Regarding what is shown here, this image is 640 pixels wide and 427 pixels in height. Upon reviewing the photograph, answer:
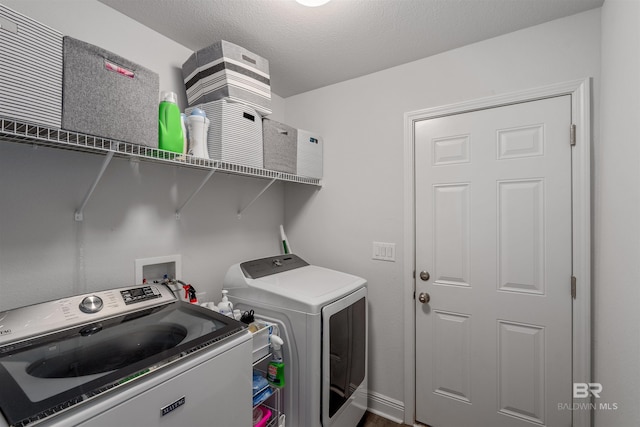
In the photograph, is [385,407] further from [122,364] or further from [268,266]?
[122,364]

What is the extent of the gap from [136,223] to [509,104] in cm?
225

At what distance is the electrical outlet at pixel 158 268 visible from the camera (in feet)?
5.12

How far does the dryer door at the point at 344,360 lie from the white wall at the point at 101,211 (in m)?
0.88

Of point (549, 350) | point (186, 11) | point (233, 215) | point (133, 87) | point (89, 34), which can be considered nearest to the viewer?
point (133, 87)

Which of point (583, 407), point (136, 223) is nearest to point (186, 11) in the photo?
point (136, 223)

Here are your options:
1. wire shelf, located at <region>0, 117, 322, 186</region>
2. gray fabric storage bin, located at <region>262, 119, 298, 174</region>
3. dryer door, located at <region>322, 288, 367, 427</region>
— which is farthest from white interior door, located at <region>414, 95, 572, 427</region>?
wire shelf, located at <region>0, 117, 322, 186</region>

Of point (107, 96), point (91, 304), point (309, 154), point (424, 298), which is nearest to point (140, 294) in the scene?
point (91, 304)

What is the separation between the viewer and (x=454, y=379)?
1855 mm

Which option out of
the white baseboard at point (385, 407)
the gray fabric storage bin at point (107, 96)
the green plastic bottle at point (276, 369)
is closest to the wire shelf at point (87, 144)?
the gray fabric storage bin at point (107, 96)

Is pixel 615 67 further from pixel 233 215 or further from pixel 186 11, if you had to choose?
pixel 233 215

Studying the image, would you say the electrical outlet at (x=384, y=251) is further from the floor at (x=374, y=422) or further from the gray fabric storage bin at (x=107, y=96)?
the gray fabric storage bin at (x=107, y=96)

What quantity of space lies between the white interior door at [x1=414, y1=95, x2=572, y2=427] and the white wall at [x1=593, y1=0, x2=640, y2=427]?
156 mm

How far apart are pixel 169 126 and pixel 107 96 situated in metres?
0.28

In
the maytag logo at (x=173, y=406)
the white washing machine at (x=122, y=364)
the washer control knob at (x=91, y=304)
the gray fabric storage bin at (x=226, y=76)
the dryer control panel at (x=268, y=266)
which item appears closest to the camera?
the white washing machine at (x=122, y=364)
